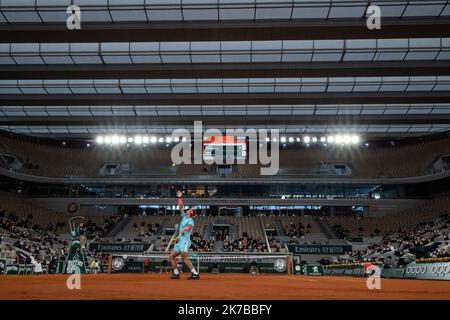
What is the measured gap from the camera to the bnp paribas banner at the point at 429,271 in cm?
1605

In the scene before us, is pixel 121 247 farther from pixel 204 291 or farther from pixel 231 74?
pixel 204 291

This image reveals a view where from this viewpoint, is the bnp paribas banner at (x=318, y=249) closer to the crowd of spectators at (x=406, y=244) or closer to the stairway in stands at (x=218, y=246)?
the crowd of spectators at (x=406, y=244)

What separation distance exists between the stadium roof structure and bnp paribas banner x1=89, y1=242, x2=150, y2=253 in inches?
539

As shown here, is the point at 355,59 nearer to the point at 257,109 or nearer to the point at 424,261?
the point at 257,109

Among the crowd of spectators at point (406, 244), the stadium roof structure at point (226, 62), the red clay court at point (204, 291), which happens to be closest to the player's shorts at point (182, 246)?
the red clay court at point (204, 291)

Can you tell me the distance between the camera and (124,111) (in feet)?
147

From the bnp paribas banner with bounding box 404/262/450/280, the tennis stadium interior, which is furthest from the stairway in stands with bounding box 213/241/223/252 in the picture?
the bnp paribas banner with bounding box 404/262/450/280

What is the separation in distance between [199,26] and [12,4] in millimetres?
11427

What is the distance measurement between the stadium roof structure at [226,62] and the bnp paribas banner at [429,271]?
14640 millimetres

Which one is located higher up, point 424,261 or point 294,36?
point 294,36

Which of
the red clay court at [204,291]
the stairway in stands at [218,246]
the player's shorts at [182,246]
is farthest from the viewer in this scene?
the stairway in stands at [218,246]

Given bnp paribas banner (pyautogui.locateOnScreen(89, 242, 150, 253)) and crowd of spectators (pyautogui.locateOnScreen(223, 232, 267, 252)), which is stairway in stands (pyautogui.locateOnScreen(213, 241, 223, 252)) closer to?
crowd of spectators (pyautogui.locateOnScreen(223, 232, 267, 252))

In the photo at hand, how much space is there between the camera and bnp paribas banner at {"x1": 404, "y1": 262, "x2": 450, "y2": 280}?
52.7 feet
